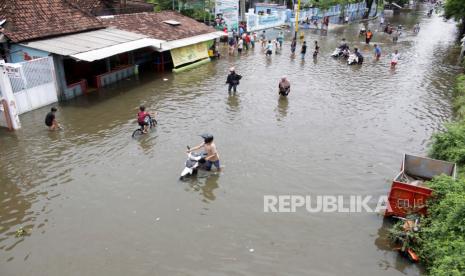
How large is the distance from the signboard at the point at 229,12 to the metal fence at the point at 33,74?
22.5 metres

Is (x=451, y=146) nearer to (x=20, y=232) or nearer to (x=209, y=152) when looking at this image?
(x=209, y=152)

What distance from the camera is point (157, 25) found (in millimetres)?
25219

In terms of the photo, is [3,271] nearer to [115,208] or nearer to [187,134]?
[115,208]

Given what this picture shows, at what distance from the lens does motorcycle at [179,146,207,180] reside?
1082 centimetres

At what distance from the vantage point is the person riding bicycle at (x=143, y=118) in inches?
531

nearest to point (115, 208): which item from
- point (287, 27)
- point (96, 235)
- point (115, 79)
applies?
point (96, 235)

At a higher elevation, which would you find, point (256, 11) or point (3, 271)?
point (256, 11)

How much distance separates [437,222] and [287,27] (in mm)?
41360

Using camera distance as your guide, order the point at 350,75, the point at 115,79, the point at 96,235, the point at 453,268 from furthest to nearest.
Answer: the point at 350,75
the point at 115,79
the point at 96,235
the point at 453,268

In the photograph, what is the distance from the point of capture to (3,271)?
24.3 ft

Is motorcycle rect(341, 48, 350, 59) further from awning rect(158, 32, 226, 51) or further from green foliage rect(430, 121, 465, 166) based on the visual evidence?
green foliage rect(430, 121, 465, 166)

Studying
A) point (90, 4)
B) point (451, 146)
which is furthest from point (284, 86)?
point (90, 4)

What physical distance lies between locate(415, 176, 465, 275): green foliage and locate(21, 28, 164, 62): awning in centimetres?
1449

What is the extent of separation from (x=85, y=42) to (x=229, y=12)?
20.2 meters
